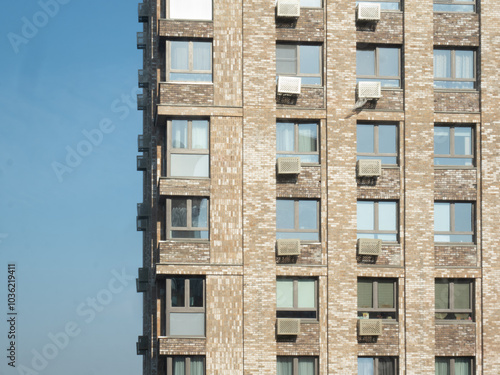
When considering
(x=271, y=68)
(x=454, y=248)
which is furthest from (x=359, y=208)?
(x=271, y=68)

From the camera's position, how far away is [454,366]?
32.3m

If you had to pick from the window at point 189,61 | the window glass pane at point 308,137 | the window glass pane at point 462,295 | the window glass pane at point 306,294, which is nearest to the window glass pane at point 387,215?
the window glass pane at point 462,295

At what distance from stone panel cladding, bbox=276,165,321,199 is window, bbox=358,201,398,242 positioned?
1.74 metres

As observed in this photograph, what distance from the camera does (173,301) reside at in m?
31.7

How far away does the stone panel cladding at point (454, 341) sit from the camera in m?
32.2

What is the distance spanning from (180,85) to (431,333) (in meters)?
Answer: 12.2

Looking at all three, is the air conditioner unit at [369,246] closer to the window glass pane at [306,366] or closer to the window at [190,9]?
the window glass pane at [306,366]

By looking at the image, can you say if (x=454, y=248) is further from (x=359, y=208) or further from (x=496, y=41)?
(x=496, y=41)

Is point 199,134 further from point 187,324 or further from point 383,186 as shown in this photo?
point 383,186

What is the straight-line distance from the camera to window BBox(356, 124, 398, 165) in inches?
1296

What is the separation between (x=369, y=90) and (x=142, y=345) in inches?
723

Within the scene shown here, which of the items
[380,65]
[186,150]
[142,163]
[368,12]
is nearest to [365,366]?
[186,150]

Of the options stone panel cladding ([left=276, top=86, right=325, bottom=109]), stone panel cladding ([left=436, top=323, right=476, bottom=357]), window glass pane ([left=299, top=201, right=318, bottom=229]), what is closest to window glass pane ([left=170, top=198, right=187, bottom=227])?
window glass pane ([left=299, top=201, right=318, bottom=229])

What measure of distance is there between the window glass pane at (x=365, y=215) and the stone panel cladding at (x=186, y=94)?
638cm
